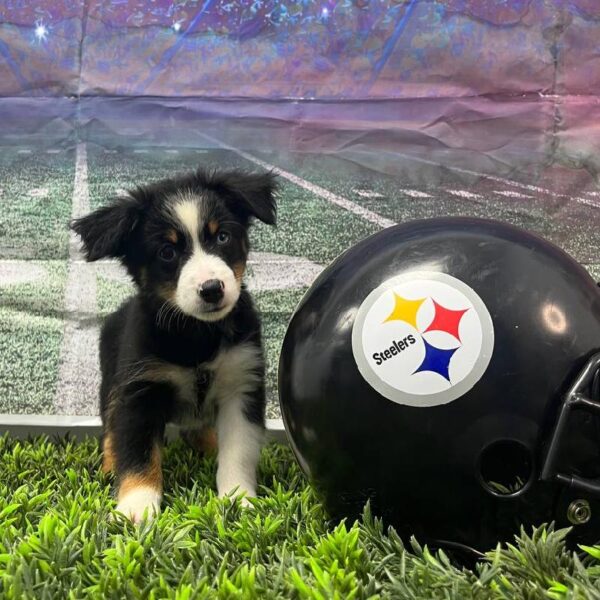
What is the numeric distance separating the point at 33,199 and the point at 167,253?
1114 millimetres

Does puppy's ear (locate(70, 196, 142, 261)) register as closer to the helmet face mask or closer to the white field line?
the helmet face mask

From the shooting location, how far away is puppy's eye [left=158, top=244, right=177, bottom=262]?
2.00 m

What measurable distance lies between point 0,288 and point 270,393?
1137mm

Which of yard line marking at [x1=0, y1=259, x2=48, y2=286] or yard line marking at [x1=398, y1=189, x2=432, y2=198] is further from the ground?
yard line marking at [x1=398, y1=189, x2=432, y2=198]

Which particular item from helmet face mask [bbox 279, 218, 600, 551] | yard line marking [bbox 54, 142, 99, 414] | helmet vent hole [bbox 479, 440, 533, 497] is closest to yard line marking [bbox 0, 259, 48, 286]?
yard line marking [bbox 54, 142, 99, 414]

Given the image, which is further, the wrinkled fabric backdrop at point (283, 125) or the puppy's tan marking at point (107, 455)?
the wrinkled fabric backdrop at point (283, 125)

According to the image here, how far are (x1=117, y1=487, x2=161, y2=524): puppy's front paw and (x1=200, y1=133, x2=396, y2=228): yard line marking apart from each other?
1400mm

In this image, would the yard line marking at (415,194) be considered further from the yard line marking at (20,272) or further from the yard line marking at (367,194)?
the yard line marking at (20,272)

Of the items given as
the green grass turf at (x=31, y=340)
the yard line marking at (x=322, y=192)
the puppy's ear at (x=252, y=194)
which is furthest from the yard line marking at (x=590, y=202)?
the green grass turf at (x=31, y=340)

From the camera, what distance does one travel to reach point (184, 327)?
6.86 feet

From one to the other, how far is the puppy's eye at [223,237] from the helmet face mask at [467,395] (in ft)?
2.24

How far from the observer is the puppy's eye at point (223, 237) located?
6.70 feet

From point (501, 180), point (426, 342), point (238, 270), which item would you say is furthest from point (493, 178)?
point (426, 342)

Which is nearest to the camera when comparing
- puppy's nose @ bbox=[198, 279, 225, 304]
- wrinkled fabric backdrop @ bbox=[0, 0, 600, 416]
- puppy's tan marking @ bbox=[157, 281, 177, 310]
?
puppy's nose @ bbox=[198, 279, 225, 304]
